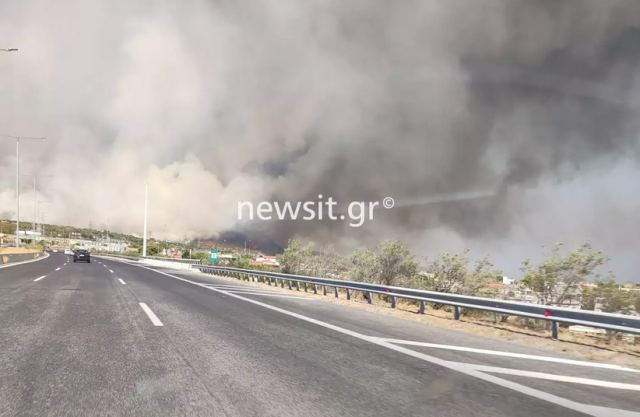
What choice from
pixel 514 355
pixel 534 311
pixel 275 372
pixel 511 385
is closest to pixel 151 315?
pixel 275 372

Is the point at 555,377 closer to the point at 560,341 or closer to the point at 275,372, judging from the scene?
the point at 275,372

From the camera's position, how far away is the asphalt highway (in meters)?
4.36

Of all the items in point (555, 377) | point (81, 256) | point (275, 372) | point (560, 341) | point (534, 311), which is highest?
point (534, 311)

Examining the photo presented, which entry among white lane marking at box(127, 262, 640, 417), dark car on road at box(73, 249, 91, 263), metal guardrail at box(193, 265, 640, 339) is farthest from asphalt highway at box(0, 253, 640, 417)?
dark car on road at box(73, 249, 91, 263)

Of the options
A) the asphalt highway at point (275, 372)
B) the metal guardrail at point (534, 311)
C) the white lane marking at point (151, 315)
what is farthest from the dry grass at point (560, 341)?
the white lane marking at point (151, 315)

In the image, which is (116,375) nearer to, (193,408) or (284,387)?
(193,408)

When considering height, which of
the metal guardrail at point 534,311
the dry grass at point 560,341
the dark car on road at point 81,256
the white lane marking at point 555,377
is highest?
the metal guardrail at point 534,311

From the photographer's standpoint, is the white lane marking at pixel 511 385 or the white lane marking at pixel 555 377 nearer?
the white lane marking at pixel 511 385

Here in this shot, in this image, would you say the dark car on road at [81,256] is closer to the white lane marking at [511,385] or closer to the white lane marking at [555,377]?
Result: the white lane marking at [511,385]

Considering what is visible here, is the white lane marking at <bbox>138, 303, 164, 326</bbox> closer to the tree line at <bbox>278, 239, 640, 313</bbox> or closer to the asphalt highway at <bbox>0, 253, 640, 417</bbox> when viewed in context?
the asphalt highway at <bbox>0, 253, 640, 417</bbox>

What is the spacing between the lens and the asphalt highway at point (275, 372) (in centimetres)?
436

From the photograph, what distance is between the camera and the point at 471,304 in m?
11.4

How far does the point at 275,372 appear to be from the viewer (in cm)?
555

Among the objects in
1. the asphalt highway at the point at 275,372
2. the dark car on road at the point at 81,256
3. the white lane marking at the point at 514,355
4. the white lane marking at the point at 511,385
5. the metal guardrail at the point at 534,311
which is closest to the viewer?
the asphalt highway at the point at 275,372
